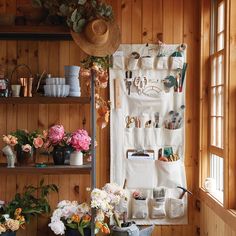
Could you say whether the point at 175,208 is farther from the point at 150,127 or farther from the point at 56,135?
the point at 56,135

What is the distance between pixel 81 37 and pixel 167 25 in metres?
0.93

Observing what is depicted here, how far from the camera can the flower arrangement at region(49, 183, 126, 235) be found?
2.80 meters

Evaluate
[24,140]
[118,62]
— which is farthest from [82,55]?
[24,140]

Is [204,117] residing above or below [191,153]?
above

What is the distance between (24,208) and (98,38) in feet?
4.65

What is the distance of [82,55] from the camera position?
11.0 feet

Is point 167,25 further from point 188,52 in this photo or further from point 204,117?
point 204,117

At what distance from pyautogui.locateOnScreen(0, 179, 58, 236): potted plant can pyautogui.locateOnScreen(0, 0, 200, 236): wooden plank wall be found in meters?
0.12

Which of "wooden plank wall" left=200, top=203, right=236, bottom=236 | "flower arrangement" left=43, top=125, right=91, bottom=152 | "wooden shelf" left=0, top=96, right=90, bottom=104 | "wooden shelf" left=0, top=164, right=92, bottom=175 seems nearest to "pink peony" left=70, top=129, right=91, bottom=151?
"flower arrangement" left=43, top=125, right=91, bottom=152

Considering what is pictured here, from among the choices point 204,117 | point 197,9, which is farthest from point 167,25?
point 204,117

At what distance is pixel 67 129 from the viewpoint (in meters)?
3.34

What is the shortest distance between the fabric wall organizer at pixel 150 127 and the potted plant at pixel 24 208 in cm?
61

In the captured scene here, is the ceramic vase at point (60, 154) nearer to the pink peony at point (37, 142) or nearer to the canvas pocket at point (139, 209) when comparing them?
the pink peony at point (37, 142)

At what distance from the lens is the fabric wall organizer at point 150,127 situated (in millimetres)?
3348
